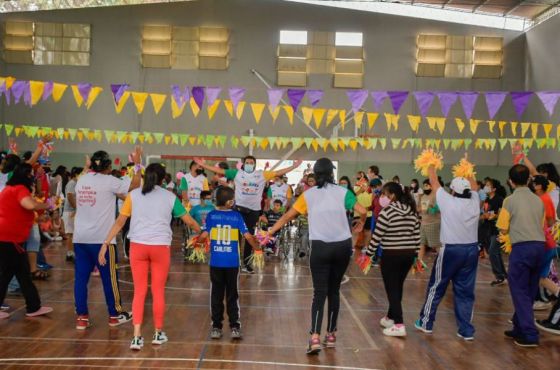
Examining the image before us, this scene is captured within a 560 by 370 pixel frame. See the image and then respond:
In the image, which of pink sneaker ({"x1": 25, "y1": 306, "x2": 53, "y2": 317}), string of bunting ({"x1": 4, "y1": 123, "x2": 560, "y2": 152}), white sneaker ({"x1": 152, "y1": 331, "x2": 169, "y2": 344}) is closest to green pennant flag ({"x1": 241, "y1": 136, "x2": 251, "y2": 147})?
string of bunting ({"x1": 4, "y1": 123, "x2": 560, "y2": 152})

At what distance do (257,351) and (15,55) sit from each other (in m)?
21.9

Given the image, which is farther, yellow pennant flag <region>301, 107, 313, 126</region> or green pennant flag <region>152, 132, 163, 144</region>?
green pennant flag <region>152, 132, 163, 144</region>

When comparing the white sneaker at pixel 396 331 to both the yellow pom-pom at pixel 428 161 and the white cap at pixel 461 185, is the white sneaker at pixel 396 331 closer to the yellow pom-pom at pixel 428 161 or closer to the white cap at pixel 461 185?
the white cap at pixel 461 185

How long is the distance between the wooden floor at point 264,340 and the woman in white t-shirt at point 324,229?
55 centimetres

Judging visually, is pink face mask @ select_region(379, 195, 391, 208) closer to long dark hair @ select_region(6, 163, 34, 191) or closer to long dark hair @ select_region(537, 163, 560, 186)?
long dark hair @ select_region(537, 163, 560, 186)

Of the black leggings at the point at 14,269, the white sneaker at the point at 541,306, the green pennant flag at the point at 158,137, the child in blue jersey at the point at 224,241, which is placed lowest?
the white sneaker at the point at 541,306

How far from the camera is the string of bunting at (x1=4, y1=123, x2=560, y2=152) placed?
22.1m

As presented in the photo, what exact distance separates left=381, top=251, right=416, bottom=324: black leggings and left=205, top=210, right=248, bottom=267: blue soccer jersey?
1.47m

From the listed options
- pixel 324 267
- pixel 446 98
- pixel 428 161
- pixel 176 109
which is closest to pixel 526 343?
pixel 428 161

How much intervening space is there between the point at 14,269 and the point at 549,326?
579 centimetres

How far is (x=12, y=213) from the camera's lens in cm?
669

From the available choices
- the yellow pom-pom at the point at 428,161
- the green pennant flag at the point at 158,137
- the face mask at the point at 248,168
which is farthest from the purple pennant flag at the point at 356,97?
the green pennant flag at the point at 158,137

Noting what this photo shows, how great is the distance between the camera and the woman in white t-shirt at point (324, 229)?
18.4ft

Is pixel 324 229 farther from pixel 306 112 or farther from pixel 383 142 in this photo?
pixel 383 142
